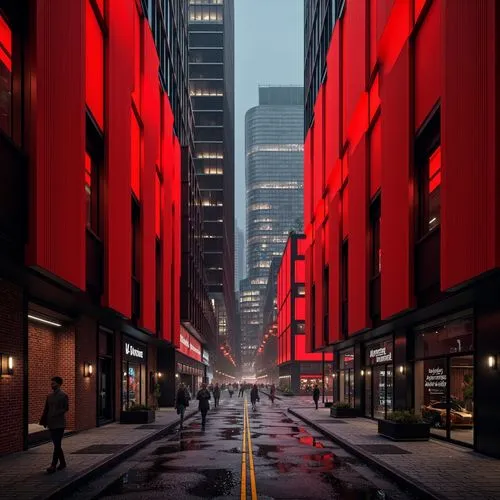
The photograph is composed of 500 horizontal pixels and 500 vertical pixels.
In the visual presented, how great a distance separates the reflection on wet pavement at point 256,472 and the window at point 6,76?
790 cm

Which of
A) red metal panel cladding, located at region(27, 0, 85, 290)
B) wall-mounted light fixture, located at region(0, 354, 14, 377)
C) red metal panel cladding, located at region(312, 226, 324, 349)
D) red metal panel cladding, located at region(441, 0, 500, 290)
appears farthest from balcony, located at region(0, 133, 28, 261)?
red metal panel cladding, located at region(312, 226, 324, 349)

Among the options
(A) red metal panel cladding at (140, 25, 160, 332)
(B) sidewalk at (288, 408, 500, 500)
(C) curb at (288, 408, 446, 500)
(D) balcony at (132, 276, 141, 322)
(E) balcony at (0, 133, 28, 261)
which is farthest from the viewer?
(A) red metal panel cladding at (140, 25, 160, 332)

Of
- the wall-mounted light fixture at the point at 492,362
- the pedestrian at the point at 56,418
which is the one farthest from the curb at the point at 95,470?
the wall-mounted light fixture at the point at 492,362

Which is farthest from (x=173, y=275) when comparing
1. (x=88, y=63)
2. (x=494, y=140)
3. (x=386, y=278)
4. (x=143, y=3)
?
(x=494, y=140)

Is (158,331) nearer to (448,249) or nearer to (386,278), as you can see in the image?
(386,278)

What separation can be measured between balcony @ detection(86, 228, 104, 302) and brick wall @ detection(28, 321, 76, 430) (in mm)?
2387

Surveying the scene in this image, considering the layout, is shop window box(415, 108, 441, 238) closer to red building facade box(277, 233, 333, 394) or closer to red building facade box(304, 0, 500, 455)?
red building facade box(304, 0, 500, 455)

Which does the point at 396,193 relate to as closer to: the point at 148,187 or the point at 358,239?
the point at 358,239

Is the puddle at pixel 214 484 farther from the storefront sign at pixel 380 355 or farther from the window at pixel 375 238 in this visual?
the storefront sign at pixel 380 355

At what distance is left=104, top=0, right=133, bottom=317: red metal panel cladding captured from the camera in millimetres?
22547

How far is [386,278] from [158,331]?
1663 centimetres

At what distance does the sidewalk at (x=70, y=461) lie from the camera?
1182 cm

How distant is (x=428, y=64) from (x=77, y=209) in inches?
428

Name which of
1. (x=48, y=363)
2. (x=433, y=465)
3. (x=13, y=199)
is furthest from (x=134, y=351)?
(x=13, y=199)
